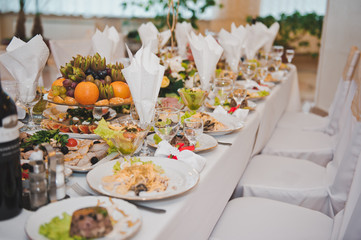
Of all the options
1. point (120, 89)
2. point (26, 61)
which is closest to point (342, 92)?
point (120, 89)

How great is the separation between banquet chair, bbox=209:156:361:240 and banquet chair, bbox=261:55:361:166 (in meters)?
0.86

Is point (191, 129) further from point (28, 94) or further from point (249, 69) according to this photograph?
point (249, 69)

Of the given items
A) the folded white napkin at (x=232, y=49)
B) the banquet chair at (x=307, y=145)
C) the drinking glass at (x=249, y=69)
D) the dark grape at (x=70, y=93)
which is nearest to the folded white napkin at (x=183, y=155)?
the dark grape at (x=70, y=93)

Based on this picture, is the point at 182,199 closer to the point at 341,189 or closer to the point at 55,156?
the point at 55,156

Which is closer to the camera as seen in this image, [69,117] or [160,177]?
[160,177]

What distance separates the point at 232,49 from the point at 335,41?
278 cm

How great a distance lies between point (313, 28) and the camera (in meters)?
9.91

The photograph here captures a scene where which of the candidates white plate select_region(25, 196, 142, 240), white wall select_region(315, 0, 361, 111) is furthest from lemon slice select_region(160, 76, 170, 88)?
white wall select_region(315, 0, 361, 111)

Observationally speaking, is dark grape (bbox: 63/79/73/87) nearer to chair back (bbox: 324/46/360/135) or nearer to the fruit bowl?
the fruit bowl

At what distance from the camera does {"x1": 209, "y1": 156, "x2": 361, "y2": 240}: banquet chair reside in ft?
4.42

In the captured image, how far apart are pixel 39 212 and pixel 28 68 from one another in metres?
0.90

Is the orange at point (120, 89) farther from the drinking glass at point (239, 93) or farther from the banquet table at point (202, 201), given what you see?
the drinking glass at point (239, 93)

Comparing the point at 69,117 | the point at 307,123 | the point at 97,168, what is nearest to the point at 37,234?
the point at 97,168

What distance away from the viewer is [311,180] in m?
1.92
